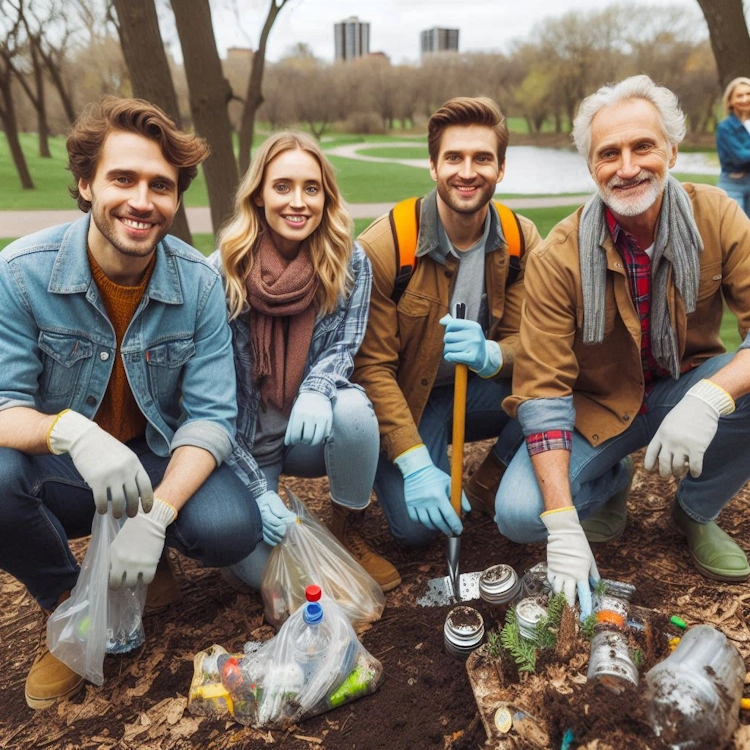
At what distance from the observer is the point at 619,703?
1.45 m

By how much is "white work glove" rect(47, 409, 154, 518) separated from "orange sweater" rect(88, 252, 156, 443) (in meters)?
0.28

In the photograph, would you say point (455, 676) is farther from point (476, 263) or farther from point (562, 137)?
point (562, 137)

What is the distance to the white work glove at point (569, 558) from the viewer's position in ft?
6.52

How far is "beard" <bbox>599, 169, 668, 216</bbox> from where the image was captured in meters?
2.16

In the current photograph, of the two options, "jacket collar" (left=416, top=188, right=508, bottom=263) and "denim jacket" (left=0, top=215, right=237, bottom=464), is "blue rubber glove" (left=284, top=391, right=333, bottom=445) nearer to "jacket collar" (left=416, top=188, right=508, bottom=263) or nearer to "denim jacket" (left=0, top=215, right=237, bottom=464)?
"denim jacket" (left=0, top=215, right=237, bottom=464)

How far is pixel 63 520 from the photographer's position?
2123mm

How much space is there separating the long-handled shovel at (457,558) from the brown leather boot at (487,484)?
1.63ft

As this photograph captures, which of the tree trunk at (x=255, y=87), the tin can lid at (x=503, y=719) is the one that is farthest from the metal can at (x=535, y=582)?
the tree trunk at (x=255, y=87)

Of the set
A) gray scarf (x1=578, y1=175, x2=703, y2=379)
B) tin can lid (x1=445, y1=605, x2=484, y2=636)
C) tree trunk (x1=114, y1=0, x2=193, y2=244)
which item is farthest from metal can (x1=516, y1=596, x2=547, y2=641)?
tree trunk (x1=114, y1=0, x2=193, y2=244)

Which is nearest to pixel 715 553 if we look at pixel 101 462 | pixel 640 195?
pixel 640 195

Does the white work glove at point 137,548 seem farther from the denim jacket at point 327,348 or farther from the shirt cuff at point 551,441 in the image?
the shirt cuff at point 551,441

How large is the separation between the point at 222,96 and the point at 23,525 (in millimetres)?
4216

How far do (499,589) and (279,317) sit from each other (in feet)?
3.87

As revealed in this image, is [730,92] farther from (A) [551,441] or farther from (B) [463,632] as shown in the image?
(B) [463,632]
